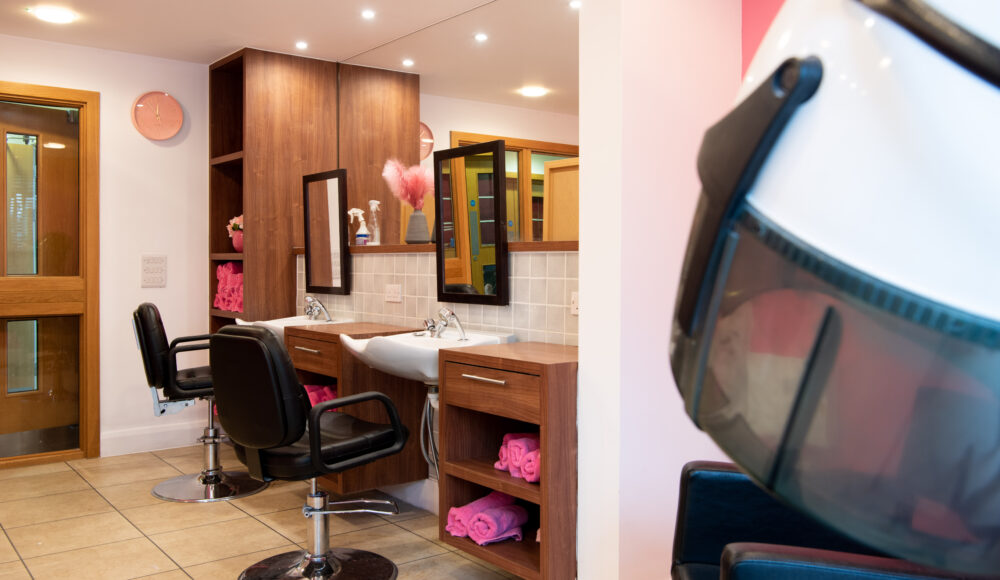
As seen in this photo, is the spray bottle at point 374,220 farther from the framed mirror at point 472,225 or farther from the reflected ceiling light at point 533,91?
the reflected ceiling light at point 533,91

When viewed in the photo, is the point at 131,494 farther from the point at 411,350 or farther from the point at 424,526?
the point at 411,350

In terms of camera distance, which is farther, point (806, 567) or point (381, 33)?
point (381, 33)

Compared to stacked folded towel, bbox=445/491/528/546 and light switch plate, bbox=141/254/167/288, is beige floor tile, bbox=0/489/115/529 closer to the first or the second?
light switch plate, bbox=141/254/167/288

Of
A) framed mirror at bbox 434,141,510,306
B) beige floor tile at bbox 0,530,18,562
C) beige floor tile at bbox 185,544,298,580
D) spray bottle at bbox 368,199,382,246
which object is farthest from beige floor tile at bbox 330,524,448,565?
spray bottle at bbox 368,199,382,246

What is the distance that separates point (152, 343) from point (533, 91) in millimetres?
2213

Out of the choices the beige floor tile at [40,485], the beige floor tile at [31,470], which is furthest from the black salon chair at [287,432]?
the beige floor tile at [31,470]

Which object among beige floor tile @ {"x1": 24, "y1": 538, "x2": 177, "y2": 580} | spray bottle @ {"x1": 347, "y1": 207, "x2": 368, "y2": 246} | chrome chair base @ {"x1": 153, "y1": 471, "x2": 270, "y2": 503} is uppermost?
spray bottle @ {"x1": 347, "y1": 207, "x2": 368, "y2": 246}

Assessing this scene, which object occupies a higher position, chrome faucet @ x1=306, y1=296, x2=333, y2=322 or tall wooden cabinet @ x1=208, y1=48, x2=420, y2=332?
tall wooden cabinet @ x1=208, y1=48, x2=420, y2=332

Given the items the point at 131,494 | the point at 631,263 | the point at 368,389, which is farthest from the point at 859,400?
the point at 131,494

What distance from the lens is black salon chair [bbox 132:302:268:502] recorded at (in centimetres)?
388

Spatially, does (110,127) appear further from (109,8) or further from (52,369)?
(52,369)

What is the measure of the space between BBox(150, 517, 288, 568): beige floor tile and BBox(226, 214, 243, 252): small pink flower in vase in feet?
6.30

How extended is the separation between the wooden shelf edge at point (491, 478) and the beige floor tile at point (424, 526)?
602 mm

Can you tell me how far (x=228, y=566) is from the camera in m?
3.03
